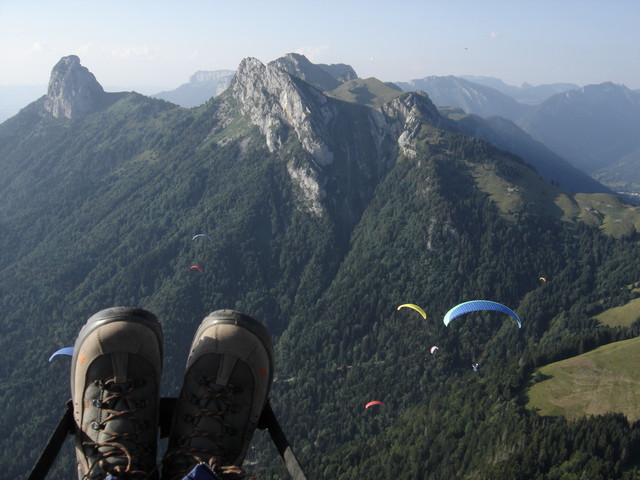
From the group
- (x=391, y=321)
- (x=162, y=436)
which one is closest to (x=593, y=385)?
(x=391, y=321)

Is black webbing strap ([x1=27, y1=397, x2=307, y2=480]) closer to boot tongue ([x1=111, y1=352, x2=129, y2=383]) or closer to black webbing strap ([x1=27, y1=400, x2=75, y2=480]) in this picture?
black webbing strap ([x1=27, y1=400, x2=75, y2=480])

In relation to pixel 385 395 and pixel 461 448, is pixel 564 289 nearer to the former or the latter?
pixel 385 395

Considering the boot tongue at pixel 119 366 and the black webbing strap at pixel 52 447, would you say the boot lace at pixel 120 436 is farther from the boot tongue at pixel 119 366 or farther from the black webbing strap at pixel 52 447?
the black webbing strap at pixel 52 447

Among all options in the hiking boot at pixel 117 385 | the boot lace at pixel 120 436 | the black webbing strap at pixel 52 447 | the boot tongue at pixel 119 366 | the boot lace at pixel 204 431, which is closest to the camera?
the black webbing strap at pixel 52 447

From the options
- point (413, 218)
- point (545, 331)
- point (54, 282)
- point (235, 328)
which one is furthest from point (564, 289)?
point (54, 282)

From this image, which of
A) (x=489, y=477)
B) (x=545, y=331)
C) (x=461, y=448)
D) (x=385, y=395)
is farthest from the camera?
(x=545, y=331)

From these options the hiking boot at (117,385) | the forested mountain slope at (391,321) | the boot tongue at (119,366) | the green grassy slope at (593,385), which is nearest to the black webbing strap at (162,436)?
the hiking boot at (117,385)

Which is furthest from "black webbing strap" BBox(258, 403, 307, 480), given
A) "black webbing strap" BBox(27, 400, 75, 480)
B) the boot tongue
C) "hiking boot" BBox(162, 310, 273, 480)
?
"black webbing strap" BBox(27, 400, 75, 480)
